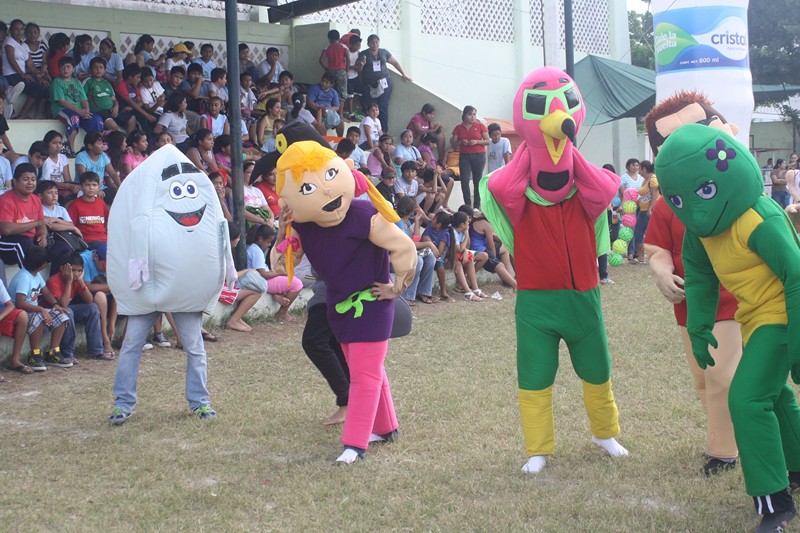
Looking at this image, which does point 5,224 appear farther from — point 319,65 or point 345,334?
point 319,65

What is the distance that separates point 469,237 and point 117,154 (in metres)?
4.70

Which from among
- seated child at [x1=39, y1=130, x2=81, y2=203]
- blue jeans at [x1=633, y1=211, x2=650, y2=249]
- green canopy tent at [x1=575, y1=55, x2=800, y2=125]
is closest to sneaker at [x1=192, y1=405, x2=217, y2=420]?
seated child at [x1=39, y1=130, x2=81, y2=203]

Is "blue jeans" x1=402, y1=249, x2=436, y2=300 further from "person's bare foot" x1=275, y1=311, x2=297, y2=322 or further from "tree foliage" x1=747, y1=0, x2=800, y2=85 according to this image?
"tree foliage" x1=747, y1=0, x2=800, y2=85

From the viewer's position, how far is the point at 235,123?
391 inches

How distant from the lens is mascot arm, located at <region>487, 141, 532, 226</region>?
487cm

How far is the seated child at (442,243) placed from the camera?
11.8m

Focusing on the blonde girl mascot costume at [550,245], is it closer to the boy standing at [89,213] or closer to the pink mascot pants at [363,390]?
the pink mascot pants at [363,390]

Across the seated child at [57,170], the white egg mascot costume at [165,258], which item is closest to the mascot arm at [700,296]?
the white egg mascot costume at [165,258]

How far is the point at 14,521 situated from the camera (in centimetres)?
439

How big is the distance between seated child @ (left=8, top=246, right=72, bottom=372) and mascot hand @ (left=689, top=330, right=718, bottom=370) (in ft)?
18.8

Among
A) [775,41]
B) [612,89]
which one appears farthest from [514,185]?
[775,41]

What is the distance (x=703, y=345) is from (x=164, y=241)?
3619mm

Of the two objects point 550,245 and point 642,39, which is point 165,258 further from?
point 642,39

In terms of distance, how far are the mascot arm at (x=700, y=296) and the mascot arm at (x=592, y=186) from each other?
2.26 ft
